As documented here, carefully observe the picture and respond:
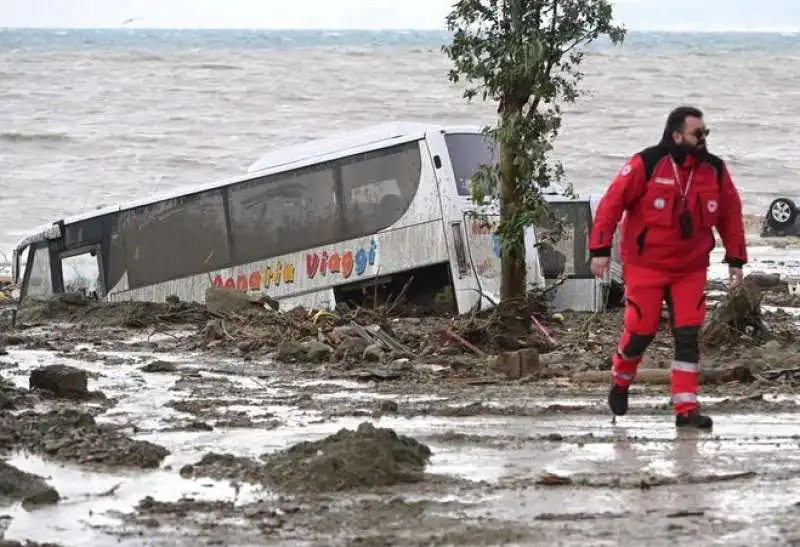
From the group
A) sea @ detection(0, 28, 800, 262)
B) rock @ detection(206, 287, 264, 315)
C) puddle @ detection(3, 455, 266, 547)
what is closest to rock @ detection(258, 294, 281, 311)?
rock @ detection(206, 287, 264, 315)

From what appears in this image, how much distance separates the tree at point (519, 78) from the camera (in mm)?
15172

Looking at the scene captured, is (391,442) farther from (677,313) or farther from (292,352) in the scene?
(292,352)

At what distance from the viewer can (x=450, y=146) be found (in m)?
19.5

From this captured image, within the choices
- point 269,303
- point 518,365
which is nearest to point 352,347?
point 518,365

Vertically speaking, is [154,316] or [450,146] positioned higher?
[450,146]

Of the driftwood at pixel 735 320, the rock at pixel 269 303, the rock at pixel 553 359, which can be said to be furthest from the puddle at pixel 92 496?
the rock at pixel 269 303

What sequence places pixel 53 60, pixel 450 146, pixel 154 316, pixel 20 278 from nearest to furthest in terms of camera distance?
pixel 154 316
pixel 450 146
pixel 20 278
pixel 53 60

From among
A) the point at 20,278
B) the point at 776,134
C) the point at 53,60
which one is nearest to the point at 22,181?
the point at 20,278

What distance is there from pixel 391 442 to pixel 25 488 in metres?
1.64

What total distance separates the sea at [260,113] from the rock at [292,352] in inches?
803

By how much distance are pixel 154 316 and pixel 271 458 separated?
992 centimetres

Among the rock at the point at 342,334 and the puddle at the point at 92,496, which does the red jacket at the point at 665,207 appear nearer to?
the puddle at the point at 92,496

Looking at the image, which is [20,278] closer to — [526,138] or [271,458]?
[526,138]

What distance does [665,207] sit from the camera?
360 inches
